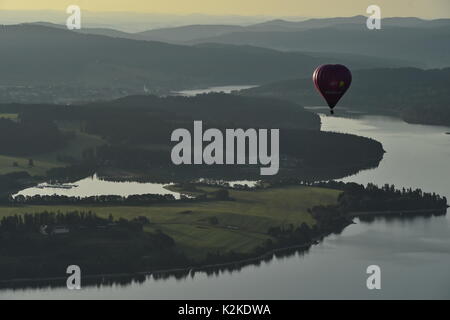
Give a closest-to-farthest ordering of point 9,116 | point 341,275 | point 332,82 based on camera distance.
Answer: point 341,275 → point 332,82 → point 9,116

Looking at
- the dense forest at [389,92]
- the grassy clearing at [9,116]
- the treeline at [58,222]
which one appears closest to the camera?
the treeline at [58,222]

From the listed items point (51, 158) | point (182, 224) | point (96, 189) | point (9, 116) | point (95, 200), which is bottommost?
point (182, 224)

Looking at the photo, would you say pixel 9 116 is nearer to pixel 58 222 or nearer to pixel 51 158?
pixel 51 158

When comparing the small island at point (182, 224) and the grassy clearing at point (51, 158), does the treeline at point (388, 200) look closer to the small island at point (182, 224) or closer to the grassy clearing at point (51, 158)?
the small island at point (182, 224)

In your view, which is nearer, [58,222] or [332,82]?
[332,82]

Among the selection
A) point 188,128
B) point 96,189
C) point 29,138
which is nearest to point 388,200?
point 96,189

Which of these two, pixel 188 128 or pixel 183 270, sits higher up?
pixel 188 128

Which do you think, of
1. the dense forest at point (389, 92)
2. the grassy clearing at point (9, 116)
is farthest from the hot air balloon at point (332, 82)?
the dense forest at point (389, 92)
